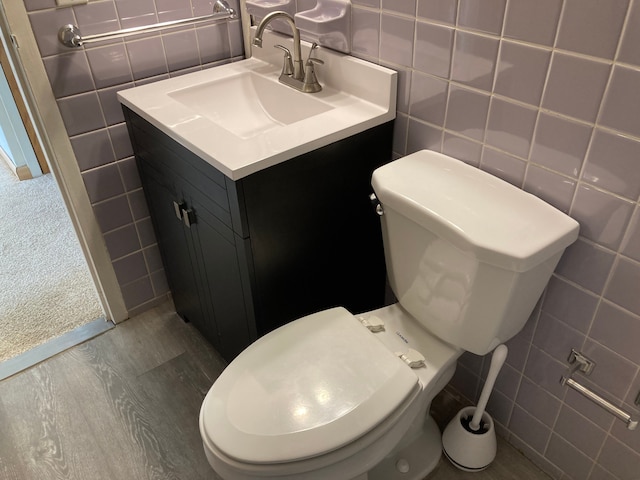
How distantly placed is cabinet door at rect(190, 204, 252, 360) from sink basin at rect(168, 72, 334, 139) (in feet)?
0.96

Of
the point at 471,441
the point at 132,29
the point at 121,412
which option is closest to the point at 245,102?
the point at 132,29

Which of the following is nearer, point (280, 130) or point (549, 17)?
point (549, 17)

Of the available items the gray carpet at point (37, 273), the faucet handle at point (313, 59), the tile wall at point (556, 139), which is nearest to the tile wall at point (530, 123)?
the tile wall at point (556, 139)

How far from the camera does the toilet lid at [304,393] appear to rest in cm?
100

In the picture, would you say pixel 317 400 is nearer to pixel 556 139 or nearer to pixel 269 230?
pixel 269 230

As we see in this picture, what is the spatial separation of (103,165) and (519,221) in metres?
1.17

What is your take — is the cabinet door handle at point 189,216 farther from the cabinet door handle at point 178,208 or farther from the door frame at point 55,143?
the door frame at point 55,143

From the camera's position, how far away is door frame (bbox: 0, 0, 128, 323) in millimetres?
1312

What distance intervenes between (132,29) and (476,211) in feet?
3.31

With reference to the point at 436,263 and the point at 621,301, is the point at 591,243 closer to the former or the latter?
the point at 621,301

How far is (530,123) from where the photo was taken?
1069 millimetres

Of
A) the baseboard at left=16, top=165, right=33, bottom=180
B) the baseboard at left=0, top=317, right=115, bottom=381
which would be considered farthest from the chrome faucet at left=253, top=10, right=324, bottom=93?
the baseboard at left=16, top=165, right=33, bottom=180

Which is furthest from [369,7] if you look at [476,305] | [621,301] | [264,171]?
[621,301]

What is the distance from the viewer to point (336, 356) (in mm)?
1136
